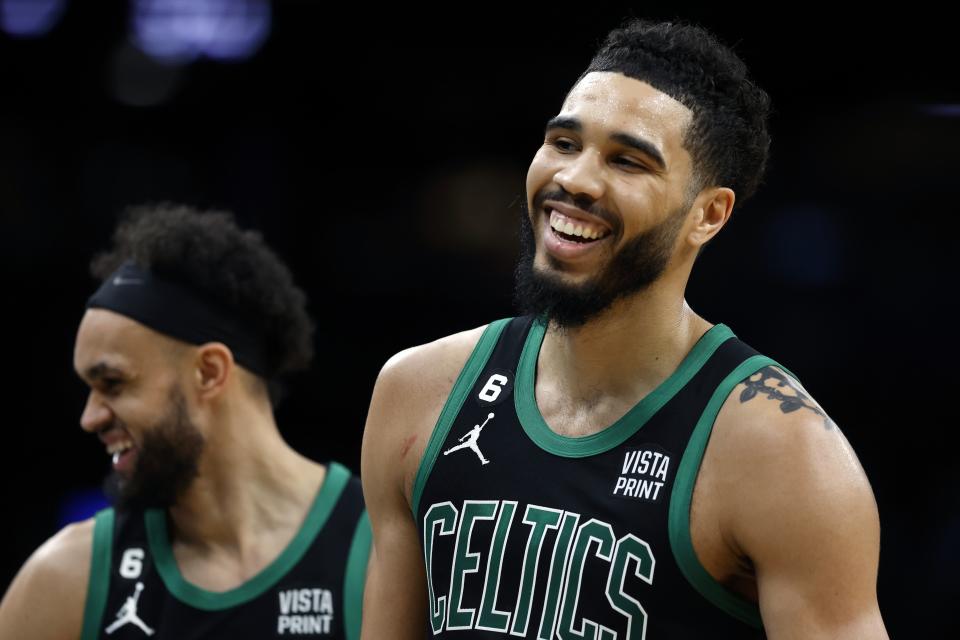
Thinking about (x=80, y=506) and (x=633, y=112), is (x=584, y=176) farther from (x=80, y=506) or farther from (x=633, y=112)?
(x=80, y=506)

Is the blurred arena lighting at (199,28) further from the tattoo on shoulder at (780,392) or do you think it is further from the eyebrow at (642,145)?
the tattoo on shoulder at (780,392)

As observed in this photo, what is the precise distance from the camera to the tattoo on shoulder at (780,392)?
255 cm

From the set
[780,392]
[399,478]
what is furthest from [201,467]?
[780,392]

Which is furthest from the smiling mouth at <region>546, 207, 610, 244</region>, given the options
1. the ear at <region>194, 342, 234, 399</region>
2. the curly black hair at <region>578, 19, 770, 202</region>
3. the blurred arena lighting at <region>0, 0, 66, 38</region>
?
the blurred arena lighting at <region>0, 0, 66, 38</region>

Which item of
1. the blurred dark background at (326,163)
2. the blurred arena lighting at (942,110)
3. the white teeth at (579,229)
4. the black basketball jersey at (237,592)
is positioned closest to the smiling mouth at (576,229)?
the white teeth at (579,229)

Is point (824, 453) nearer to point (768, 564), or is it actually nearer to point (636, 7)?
point (768, 564)

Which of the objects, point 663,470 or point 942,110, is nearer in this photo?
point 663,470

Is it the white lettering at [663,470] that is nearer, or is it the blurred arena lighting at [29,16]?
the white lettering at [663,470]

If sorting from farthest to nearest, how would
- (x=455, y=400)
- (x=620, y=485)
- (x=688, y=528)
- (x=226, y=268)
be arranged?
(x=226, y=268) → (x=455, y=400) → (x=620, y=485) → (x=688, y=528)

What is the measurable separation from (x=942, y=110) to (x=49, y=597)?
461 centimetres

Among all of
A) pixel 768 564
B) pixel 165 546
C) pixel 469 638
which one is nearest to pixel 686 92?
pixel 768 564

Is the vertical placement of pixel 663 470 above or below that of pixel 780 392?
below

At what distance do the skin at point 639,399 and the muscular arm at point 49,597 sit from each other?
44.4 inches

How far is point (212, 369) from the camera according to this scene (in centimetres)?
403
